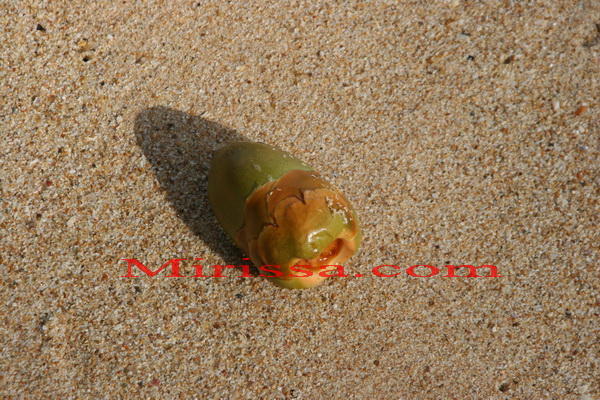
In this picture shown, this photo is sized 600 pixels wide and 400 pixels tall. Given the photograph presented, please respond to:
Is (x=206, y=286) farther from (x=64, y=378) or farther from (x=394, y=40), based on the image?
(x=394, y=40)

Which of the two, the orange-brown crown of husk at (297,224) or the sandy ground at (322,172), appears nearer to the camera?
the orange-brown crown of husk at (297,224)

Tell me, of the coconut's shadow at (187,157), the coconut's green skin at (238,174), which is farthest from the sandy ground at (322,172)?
the coconut's green skin at (238,174)

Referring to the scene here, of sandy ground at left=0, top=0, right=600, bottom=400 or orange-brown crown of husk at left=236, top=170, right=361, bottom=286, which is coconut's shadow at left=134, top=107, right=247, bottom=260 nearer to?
sandy ground at left=0, top=0, right=600, bottom=400

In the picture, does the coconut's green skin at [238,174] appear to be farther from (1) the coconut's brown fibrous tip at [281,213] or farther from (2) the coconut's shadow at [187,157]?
(2) the coconut's shadow at [187,157]

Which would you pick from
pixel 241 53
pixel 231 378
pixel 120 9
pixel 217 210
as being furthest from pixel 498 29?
pixel 231 378

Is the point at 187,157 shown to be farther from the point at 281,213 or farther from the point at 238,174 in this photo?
the point at 281,213

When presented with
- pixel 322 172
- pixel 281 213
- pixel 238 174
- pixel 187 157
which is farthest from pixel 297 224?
pixel 187 157

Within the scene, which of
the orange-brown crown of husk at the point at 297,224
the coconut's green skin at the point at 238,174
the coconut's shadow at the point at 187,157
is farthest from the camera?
the coconut's shadow at the point at 187,157
